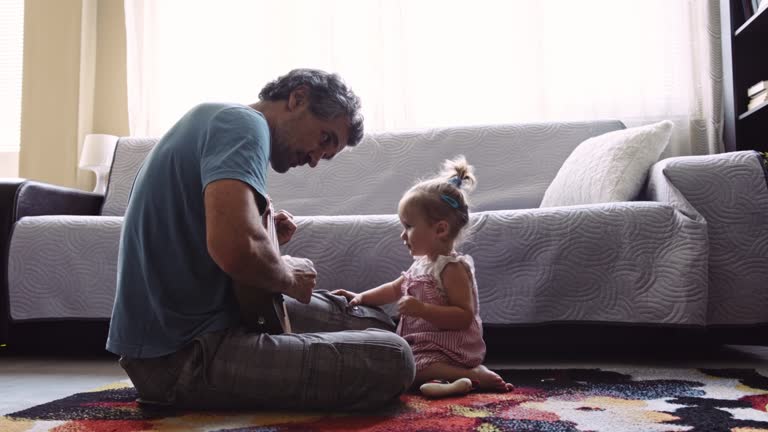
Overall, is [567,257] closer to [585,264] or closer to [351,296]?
[585,264]

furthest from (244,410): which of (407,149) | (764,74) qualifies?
(764,74)

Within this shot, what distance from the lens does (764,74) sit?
2.69 m

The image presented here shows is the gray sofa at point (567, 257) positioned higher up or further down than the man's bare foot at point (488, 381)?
higher up

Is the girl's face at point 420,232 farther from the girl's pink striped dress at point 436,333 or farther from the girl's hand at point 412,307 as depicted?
the girl's hand at point 412,307

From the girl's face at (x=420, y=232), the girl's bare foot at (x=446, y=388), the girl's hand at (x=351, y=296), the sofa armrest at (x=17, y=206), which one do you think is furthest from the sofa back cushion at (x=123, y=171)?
the girl's bare foot at (x=446, y=388)

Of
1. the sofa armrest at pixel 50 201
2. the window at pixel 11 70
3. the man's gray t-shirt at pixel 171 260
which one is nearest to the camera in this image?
the man's gray t-shirt at pixel 171 260

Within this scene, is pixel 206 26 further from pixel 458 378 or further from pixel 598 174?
pixel 458 378

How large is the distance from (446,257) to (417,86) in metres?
1.91

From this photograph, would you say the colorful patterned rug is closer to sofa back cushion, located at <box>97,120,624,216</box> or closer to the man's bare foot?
the man's bare foot

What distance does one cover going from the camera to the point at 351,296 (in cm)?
169

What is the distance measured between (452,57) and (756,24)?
129 centimetres

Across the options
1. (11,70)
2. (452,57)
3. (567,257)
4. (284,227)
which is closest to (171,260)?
(284,227)

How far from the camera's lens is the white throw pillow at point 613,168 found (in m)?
1.91

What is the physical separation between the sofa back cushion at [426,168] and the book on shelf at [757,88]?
1.88ft
